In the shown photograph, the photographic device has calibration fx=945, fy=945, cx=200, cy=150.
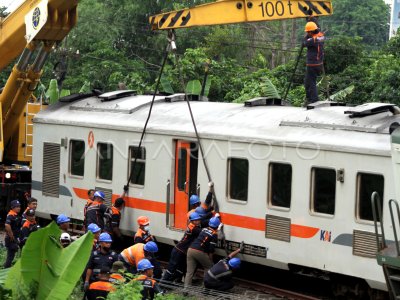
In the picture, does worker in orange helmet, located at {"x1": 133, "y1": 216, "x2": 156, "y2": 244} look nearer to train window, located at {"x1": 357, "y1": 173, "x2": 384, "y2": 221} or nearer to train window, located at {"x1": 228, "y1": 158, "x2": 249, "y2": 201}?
train window, located at {"x1": 228, "y1": 158, "x2": 249, "y2": 201}

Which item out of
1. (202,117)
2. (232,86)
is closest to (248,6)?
(202,117)

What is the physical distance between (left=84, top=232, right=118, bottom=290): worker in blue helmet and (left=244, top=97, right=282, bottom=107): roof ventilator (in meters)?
4.85

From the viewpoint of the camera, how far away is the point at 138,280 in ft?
38.4

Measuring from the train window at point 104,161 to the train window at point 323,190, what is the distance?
5.05 metres

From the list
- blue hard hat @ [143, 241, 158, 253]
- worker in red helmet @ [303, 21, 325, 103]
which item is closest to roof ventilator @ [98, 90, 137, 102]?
worker in red helmet @ [303, 21, 325, 103]

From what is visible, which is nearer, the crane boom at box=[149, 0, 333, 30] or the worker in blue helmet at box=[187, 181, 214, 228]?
the worker in blue helmet at box=[187, 181, 214, 228]

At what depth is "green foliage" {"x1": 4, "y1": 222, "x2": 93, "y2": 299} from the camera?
8.85 metres

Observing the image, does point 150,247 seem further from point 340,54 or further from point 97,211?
point 340,54

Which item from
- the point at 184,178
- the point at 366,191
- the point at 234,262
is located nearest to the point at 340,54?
the point at 184,178

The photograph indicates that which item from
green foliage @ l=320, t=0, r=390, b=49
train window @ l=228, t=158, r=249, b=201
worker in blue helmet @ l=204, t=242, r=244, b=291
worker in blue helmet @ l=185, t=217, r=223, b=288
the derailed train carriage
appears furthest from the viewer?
green foliage @ l=320, t=0, r=390, b=49

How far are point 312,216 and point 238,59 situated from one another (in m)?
30.1

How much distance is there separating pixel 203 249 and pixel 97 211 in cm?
261

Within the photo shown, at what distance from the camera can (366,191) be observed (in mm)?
13133

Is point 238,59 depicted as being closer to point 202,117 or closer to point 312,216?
point 202,117
